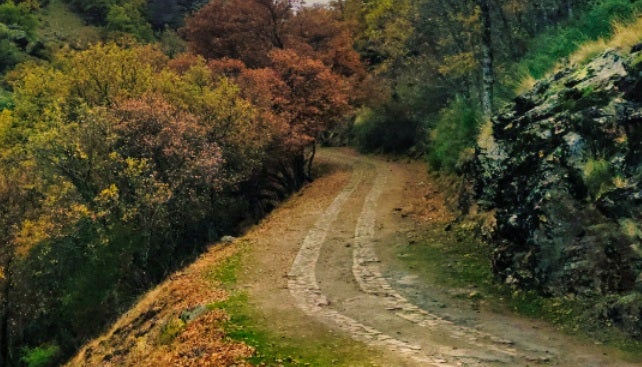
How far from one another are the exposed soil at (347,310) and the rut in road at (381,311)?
3 cm

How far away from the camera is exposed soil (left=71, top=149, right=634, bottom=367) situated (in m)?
10.6

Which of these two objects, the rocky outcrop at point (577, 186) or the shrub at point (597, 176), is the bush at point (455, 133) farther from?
the shrub at point (597, 176)

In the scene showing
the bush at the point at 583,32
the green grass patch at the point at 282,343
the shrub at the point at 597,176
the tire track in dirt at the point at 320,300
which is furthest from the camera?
the bush at the point at 583,32

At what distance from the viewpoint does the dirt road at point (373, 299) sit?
10.4 meters

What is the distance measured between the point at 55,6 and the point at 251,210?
294 feet

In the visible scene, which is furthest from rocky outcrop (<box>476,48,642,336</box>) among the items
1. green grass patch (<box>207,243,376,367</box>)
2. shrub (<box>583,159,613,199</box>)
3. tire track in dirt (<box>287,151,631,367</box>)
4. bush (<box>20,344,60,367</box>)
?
bush (<box>20,344,60,367</box>)

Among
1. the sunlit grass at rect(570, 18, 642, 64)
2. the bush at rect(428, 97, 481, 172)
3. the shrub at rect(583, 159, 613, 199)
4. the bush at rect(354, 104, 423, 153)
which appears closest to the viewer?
the shrub at rect(583, 159, 613, 199)

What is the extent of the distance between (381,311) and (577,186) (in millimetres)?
6029

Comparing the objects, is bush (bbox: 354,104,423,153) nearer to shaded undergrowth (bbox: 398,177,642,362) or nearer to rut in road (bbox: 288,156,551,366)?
rut in road (bbox: 288,156,551,366)

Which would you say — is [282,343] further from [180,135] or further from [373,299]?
[180,135]

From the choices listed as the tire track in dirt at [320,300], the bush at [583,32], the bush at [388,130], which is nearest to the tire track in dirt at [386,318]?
the tire track in dirt at [320,300]

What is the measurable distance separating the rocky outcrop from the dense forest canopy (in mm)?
4892

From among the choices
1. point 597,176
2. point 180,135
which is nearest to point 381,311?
point 597,176

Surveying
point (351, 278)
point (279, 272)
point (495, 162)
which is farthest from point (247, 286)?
point (495, 162)
